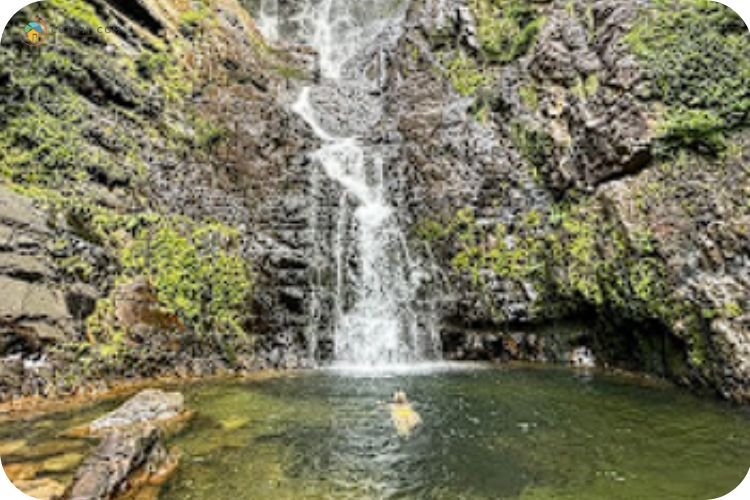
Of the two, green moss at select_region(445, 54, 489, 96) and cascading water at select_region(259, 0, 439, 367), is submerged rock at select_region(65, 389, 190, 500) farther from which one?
green moss at select_region(445, 54, 489, 96)

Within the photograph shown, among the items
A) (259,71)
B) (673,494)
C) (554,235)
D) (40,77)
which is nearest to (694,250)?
(554,235)

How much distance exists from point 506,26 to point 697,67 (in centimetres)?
825

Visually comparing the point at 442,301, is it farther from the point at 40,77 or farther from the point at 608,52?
the point at 40,77

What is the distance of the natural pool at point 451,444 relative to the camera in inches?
222

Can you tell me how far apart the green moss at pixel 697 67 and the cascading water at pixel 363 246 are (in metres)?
8.31

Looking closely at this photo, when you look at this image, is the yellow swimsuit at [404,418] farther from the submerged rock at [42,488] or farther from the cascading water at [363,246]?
the cascading water at [363,246]

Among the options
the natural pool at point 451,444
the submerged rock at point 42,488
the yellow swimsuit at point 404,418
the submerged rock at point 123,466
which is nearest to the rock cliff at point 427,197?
the natural pool at point 451,444

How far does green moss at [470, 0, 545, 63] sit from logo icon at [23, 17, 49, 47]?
1443 centimetres

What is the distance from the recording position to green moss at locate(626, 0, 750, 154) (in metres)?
11.4

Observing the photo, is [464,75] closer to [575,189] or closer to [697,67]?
[575,189]

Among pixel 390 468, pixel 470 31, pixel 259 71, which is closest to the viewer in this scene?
pixel 390 468

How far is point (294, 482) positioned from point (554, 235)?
36.8 feet

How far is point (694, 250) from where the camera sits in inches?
416

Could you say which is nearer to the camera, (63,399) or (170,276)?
(63,399)
